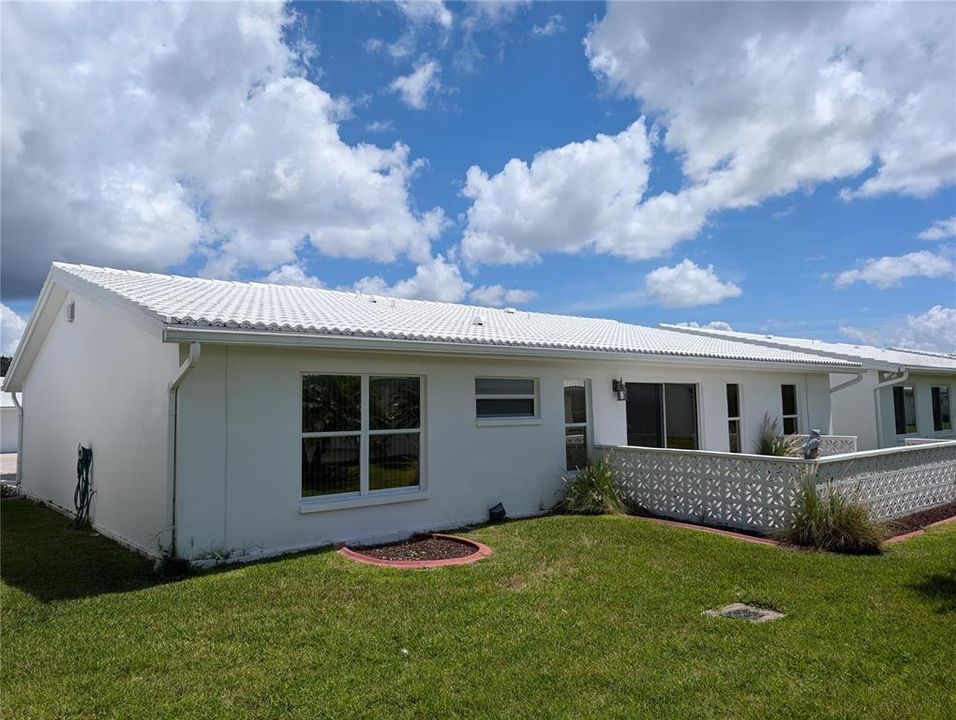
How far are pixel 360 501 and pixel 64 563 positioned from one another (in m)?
3.77

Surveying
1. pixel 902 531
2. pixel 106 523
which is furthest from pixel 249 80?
pixel 902 531

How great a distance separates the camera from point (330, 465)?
854cm

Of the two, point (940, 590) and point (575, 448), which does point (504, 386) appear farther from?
point (940, 590)

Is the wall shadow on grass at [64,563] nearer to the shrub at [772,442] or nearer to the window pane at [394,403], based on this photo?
the window pane at [394,403]

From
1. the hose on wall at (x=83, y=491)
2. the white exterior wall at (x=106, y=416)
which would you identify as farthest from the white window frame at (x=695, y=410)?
the hose on wall at (x=83, y=491)

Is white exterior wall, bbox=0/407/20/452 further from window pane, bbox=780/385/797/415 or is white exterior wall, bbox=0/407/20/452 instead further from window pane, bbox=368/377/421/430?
window pane, bbox=780/385/797/415

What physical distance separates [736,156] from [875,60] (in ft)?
15.6

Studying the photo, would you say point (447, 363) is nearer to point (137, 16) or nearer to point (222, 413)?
point (222, 413)

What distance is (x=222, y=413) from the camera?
7.49 meters

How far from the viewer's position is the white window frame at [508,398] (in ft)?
33.3

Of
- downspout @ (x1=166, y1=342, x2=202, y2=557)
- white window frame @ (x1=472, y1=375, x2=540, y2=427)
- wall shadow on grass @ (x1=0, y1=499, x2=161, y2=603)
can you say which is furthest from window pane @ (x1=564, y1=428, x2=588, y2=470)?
wall shadow on grass @ (x1=0, y1=499, x2=161, y2=603)

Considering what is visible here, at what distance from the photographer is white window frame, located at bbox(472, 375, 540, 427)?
1016 centimetres

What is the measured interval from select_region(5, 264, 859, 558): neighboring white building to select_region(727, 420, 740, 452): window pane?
748mm

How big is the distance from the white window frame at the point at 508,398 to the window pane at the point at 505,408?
28 millimetres
